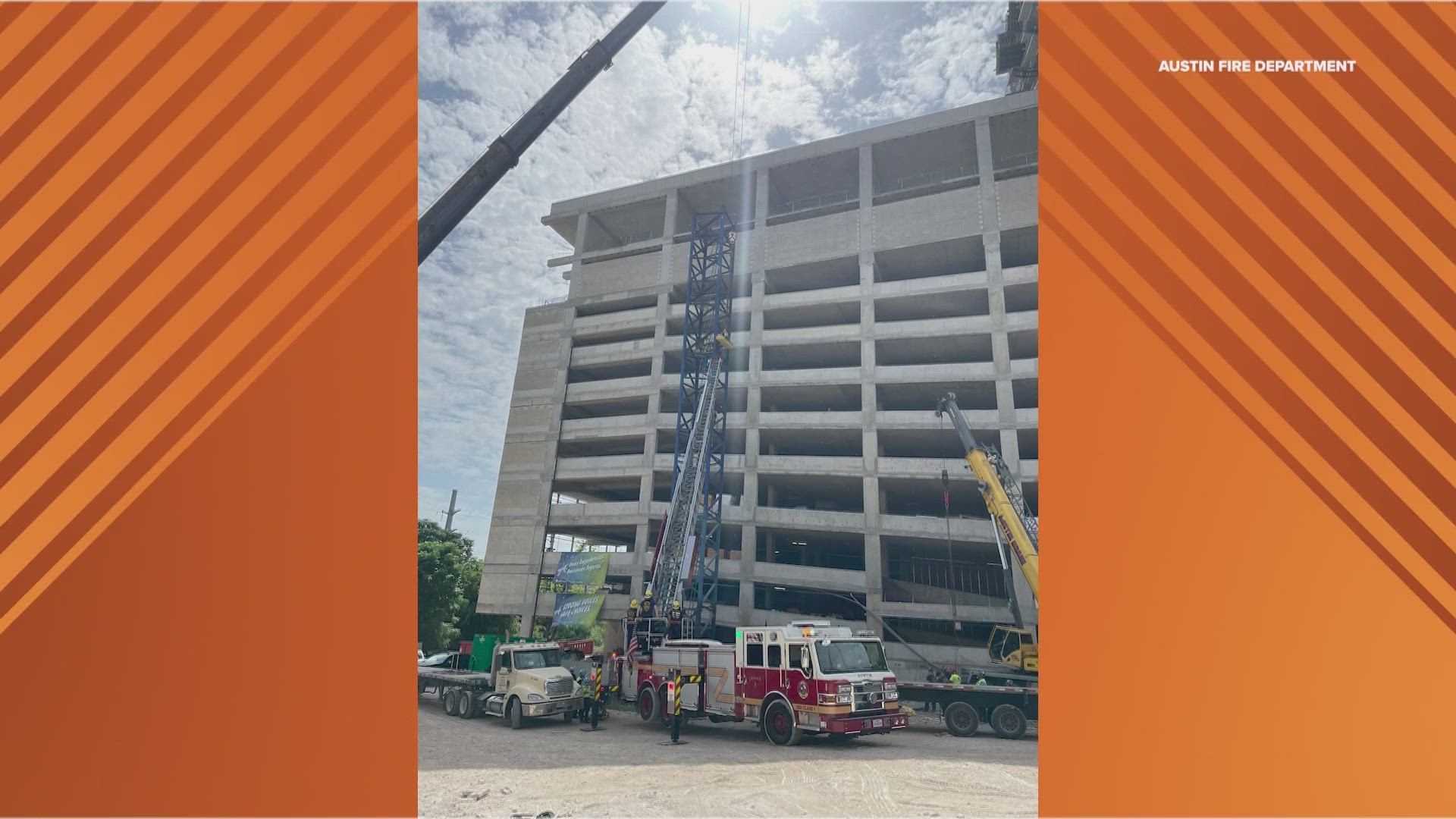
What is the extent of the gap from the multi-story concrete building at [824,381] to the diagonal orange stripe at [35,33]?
31405 mm

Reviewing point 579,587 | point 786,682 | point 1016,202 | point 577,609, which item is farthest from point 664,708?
point 1016,202

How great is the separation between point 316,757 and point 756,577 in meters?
31.0

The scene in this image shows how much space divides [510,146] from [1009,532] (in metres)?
18.7

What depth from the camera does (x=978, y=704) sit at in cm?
1756

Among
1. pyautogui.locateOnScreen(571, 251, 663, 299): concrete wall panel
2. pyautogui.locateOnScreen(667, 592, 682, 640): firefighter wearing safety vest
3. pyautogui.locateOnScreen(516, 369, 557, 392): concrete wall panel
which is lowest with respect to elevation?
pyautogui.locateOnScreen(667, 592, 682, 640): firefighter wearing safety vest

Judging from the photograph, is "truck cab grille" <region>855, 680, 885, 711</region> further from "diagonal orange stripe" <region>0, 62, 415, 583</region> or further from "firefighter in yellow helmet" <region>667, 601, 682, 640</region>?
"diagonal orange stripe" <region>0, 62, 415, 583</region>

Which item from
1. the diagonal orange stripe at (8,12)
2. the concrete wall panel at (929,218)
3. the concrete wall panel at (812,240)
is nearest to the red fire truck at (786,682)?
the diagonal orange stripe at (8,12)

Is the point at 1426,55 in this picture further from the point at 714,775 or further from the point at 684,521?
the point at 684,521

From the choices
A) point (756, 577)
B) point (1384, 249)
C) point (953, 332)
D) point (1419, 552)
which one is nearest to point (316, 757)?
point (1419, 552)

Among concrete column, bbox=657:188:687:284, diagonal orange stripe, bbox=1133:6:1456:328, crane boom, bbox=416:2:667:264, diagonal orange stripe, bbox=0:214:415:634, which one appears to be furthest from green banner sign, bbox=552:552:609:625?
diagonal orange stripe, bbox=1133:6:1456:328

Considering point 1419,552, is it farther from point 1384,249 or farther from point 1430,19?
point 1430,19

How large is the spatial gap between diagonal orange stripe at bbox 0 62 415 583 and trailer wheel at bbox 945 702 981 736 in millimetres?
17188

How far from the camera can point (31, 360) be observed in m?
5.07

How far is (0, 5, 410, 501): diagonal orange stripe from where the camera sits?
5023 mm
